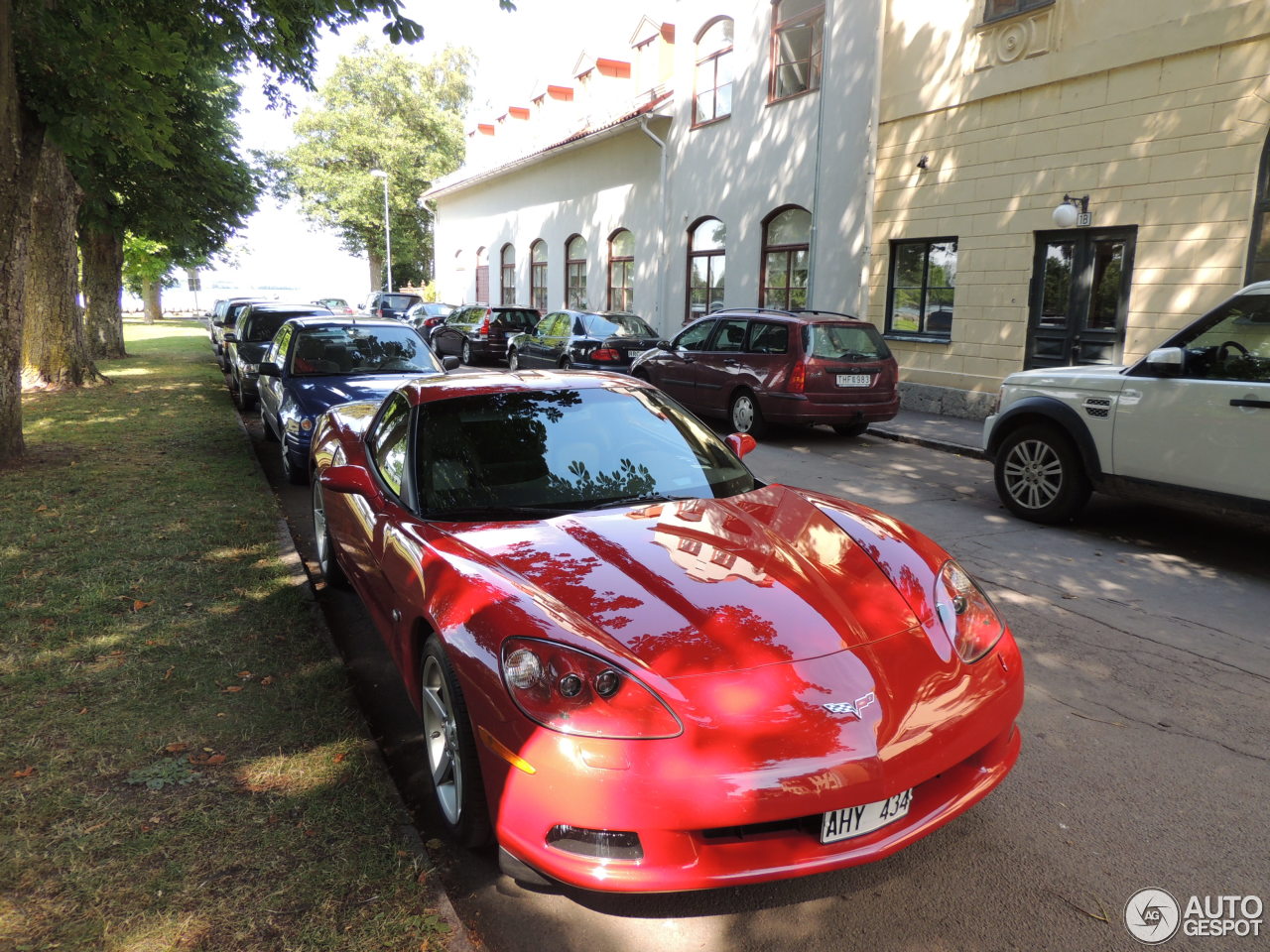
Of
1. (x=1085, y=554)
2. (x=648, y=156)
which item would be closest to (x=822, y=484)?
(x=1085, y=554)

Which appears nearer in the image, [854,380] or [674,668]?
[674,668]

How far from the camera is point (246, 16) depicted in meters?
9.90

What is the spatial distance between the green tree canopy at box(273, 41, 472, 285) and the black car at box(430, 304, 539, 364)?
91.2ft

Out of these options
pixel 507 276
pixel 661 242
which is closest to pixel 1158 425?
pixel 661 242

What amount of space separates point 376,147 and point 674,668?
5184cm

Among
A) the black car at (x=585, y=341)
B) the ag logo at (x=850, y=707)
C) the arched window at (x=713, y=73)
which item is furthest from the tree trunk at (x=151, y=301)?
the ag logo at (x=850, y=707)

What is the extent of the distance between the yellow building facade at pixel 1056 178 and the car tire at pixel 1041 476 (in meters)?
5.13

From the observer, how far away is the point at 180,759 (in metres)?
3.33

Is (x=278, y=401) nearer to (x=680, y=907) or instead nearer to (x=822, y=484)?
(x=822, y=484)

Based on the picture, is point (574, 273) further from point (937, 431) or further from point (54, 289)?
point (937, 431)

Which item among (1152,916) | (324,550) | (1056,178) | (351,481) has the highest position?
(1056,178)

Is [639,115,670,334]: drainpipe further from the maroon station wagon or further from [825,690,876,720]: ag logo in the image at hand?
[825,690,876,720]: ag logo

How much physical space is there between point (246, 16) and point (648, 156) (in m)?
14.6

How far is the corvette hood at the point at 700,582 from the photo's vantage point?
8.41ft
